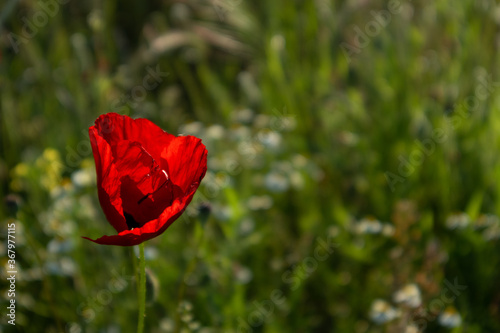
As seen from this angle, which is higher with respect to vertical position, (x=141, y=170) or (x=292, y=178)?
(x=292, y=178)

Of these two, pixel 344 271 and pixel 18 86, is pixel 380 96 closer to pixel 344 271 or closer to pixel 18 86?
pixel 344 271

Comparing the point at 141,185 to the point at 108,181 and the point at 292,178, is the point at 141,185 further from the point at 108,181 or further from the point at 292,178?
the point at 292,178

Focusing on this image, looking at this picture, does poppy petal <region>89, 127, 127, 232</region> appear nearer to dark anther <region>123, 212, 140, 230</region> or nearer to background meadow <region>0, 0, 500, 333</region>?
dark anther <region>123, 212, 140, 230</region>

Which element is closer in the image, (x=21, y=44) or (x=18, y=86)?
(x=21, y=44)

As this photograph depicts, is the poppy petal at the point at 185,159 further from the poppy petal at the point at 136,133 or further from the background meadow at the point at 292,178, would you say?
the background meadow at the point at 292,178

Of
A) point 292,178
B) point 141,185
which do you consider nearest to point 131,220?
point 141,185

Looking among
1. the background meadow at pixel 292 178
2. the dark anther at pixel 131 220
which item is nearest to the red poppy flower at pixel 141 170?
the dark anther at pixel 131 220

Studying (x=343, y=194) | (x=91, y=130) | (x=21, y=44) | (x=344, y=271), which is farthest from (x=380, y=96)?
(x=91, y=130)
